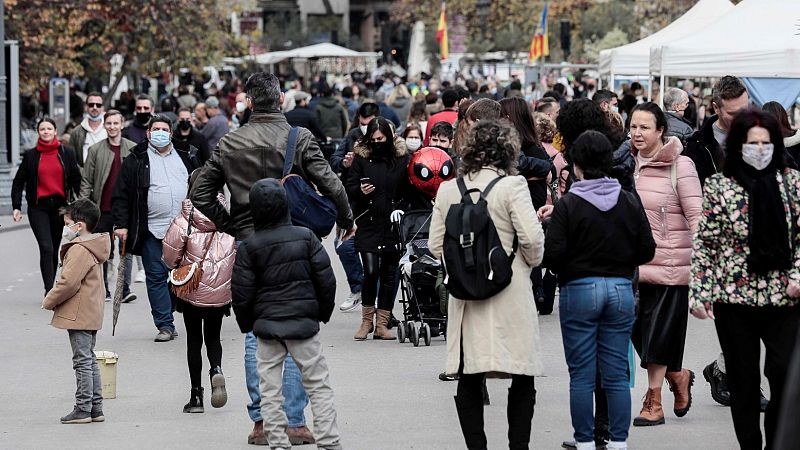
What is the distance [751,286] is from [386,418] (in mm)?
2649

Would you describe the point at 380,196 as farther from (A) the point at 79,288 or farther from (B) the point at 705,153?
(A) the point at 79,288

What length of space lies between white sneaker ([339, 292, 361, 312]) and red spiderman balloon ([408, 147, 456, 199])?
2.71m

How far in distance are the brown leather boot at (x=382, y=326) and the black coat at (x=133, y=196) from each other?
6.35ft

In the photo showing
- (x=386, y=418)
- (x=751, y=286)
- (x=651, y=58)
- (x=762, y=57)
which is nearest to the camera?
(x=751, y=286)

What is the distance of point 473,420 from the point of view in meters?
6.82

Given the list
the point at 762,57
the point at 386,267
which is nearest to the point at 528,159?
the point at 386,267

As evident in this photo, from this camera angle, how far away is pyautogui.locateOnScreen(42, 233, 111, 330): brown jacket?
27.1 feet

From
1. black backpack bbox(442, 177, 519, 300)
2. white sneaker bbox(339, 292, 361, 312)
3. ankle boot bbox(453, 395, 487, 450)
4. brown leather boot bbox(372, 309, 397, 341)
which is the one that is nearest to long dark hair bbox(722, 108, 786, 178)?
black backpack bbox(442, 177, 519, 300)

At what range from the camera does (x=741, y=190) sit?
666 cm

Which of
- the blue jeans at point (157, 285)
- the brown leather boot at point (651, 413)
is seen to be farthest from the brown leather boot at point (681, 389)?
the blue jeans at point (157, 285)

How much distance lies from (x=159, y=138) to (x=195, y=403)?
333 centimetres

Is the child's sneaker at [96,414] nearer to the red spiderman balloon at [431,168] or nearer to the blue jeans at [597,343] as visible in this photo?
the blue jeans at [597,343]

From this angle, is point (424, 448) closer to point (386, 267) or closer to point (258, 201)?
point (258, 201)

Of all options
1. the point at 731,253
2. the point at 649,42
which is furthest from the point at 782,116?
the point at 649,42
